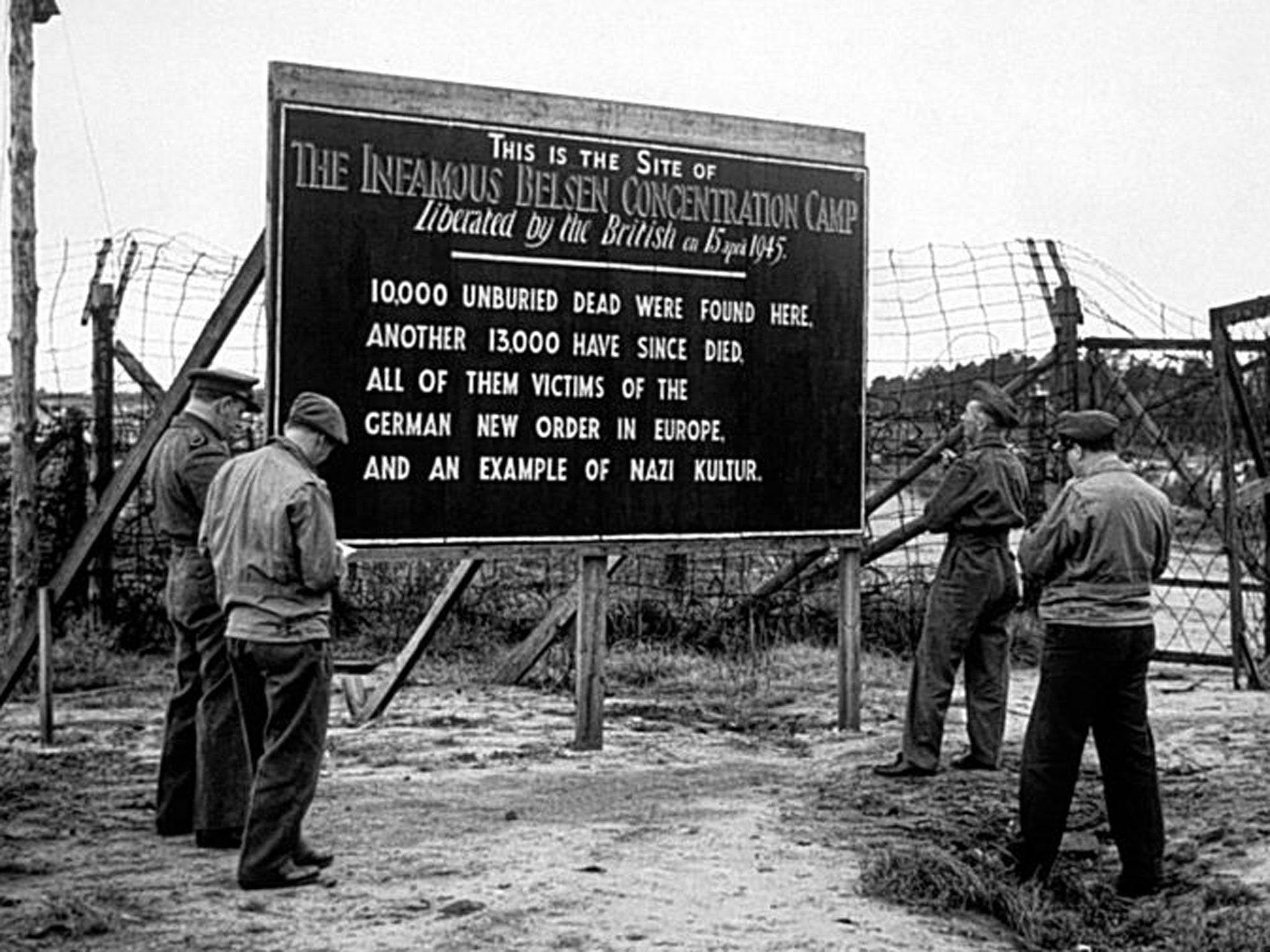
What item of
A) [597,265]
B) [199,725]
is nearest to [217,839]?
[199,725]

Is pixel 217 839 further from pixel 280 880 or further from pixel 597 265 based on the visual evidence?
pixel 597 265

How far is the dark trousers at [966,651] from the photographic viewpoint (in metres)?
9.49

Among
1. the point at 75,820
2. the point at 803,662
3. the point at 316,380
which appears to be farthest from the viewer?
the point at 803,662

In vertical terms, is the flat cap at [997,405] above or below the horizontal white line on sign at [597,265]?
below

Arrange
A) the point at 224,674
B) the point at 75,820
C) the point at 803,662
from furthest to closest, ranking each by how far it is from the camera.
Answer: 1. the point at 803,662
2. the point at 75,820
3. the point at 224,674

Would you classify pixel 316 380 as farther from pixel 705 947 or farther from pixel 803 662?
pixel 803 662

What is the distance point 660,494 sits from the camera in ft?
34.2

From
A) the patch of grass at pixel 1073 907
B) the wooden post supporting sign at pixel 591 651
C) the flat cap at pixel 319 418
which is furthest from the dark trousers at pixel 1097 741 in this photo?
the wooden post supporting sign at pixel 591 651

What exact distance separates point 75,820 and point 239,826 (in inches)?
42.4

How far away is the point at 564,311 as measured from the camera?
10.1 m

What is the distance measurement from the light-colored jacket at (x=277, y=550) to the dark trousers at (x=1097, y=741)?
309 centimetres

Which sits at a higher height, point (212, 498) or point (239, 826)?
point (212, 498)

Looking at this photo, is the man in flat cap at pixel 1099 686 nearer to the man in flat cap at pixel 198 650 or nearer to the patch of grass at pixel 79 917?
the man in flat cap at pixel 198 650

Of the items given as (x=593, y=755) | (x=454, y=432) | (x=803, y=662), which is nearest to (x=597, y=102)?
(x=454, y=432)
